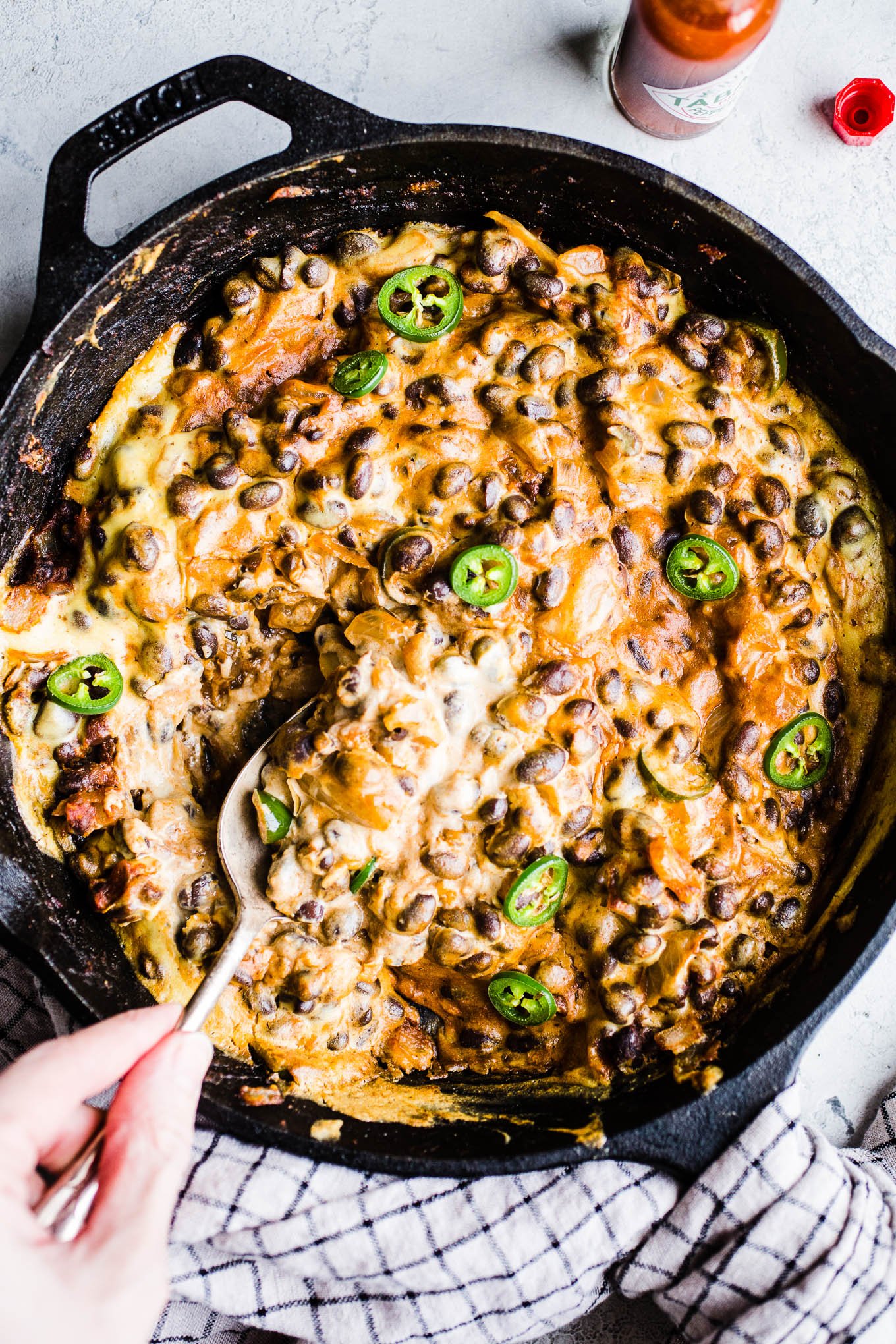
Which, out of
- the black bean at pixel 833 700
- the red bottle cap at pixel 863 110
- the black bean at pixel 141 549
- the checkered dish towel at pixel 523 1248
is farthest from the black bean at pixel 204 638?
the red bottle cap at pixel 863 110

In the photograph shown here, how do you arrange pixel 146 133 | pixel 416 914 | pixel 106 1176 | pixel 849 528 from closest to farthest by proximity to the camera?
pixel 106 1176 → pixel 146 133 → pixel 416 914 → pixel 849 528

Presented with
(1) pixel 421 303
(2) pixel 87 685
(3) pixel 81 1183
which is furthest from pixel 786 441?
(3) pixel 81 1183

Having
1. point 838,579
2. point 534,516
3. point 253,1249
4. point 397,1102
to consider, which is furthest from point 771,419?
point 253,1249

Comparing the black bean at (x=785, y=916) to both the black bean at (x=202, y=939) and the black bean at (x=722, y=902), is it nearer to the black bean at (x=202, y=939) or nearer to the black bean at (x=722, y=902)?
the black bean at (x=722, y=902)

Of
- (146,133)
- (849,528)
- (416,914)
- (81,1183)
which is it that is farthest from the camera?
(849,528)

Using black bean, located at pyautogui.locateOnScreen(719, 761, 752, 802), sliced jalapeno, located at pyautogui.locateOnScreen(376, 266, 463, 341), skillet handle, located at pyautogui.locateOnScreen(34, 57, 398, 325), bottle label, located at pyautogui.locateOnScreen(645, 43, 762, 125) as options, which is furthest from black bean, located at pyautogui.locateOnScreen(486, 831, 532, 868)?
bottle label, located at pyautogui.locateOnScreen(645, 43, 762, 125)

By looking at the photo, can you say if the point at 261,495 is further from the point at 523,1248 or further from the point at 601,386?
the point at 523,1248

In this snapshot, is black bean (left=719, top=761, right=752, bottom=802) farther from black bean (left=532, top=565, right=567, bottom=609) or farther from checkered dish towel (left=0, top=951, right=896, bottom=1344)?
checkered dish towel (left=0, top=951, right=896, bottom=1344)
